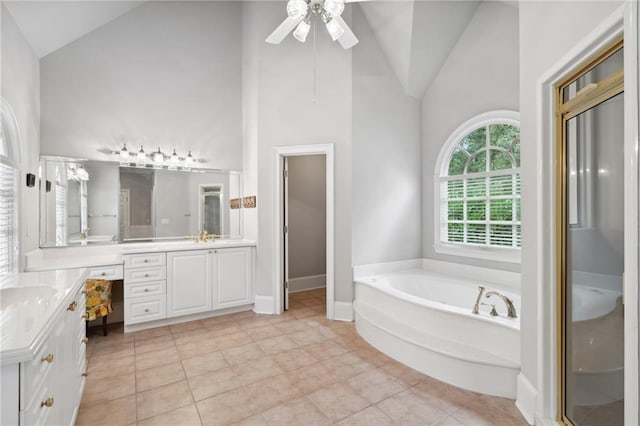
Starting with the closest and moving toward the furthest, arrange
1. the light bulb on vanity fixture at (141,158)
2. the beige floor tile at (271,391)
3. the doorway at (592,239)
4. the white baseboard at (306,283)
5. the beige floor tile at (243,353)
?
the doorway at (592,239) → the beige floor tile at (271,391) → the beige floor tile at (243,353) → the light bulb on vanity fixture at (141,158) → the white baseboard at (306,283)

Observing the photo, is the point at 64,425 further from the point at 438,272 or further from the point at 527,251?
the point at 438,272

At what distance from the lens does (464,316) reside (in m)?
2.39

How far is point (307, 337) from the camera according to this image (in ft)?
10.5

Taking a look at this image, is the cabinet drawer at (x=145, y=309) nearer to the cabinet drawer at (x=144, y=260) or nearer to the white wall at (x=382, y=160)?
the cabinet drawer at (x=144, y=260)

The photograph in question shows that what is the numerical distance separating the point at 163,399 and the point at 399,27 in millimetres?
4127

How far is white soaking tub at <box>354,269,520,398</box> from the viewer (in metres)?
2.17

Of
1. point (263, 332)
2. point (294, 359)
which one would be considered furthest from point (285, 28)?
point (263, 332)

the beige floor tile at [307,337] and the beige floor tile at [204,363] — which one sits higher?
the beige floor tile at [307,337]

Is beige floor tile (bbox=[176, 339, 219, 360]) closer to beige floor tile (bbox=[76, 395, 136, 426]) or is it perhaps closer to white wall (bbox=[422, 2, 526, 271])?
beige floor tile (bbox=[76, 395, 136, 426])

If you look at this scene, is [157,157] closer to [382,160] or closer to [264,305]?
[264,305]

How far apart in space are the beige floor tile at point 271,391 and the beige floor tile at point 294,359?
177mm

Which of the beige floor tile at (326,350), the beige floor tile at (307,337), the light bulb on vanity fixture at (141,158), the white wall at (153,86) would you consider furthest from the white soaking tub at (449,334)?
the light bulb on vanity fixture at (141,158)

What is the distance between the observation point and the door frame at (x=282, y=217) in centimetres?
373

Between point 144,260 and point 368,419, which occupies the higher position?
point 144,260
